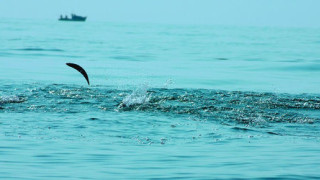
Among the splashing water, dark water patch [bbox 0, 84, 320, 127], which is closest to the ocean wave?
dark water patch [bbox 0, 84, 320, 127]


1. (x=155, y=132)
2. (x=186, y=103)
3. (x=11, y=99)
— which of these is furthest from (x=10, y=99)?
(x=155, y=132)

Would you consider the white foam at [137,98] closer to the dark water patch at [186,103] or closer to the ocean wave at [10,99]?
the dark water patch at [186,103]

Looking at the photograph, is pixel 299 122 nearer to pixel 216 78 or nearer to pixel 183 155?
pixel 183 155

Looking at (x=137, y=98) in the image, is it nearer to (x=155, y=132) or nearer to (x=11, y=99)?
(x=11, y=99)

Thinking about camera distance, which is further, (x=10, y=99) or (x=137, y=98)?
(x=137, y=98)

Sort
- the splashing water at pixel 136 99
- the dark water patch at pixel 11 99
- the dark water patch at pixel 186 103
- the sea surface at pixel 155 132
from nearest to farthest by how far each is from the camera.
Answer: the sea surface at pixel 155 132
the dark water patch at pixel 186 103
the dark water patch at pixel 11 99
the splashing water at pixel 136 99

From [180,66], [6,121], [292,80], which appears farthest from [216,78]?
[6,121]

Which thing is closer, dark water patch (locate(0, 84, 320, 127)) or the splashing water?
dark water patch (locate(0, 84, 320, 127))

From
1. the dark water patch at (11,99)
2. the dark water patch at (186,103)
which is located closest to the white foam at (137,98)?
the dark water patch at (186,103)

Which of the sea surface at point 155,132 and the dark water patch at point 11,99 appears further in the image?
the dark water patch at point 11,99

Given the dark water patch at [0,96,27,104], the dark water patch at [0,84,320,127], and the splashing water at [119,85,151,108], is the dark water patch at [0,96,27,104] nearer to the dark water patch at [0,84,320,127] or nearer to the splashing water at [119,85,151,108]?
the dark water patch at [0,84,320,127]

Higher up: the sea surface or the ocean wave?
the ocean wave

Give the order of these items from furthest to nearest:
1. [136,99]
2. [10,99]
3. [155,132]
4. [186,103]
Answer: [186,103]
[136,99]
[10,99]
[155,132]

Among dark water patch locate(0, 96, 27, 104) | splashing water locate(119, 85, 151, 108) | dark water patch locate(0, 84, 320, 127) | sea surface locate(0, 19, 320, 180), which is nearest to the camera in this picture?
sea surface locate(0, 19, 320, 180)
